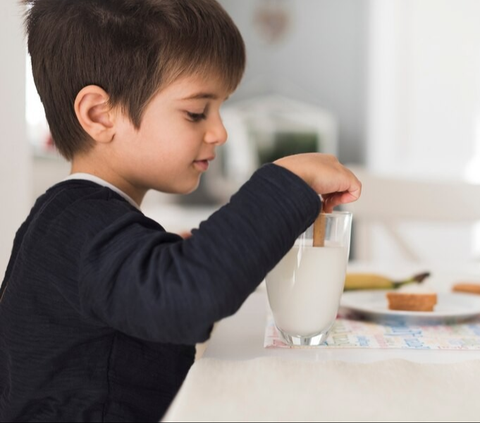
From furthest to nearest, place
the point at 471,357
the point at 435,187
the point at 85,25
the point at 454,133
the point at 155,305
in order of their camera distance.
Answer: the point at 454,133 < the point at 435,187 < the point at 85,25 < the point at 471,357 < the point at 155,305

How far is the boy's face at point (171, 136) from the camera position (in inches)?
32.2

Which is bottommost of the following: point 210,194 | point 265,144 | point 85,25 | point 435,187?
point 210,194

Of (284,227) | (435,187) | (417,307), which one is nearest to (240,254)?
(284,227)

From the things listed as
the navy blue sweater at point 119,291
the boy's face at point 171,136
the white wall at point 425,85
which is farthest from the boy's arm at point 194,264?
the white wall at point 425,85

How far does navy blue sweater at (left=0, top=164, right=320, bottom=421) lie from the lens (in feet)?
1.97

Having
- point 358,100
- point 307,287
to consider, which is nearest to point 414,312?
point 307,287

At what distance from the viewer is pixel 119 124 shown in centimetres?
83

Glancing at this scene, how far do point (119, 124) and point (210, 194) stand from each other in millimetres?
3966

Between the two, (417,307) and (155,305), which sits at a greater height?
(155,305)

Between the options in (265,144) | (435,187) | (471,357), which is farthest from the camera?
(265,144)

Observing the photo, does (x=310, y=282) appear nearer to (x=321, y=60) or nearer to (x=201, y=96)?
(x=201, y=96)

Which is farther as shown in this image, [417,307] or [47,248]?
[417,307]

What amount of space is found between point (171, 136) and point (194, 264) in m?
0.27

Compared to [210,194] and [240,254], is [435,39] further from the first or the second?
[240,254]
